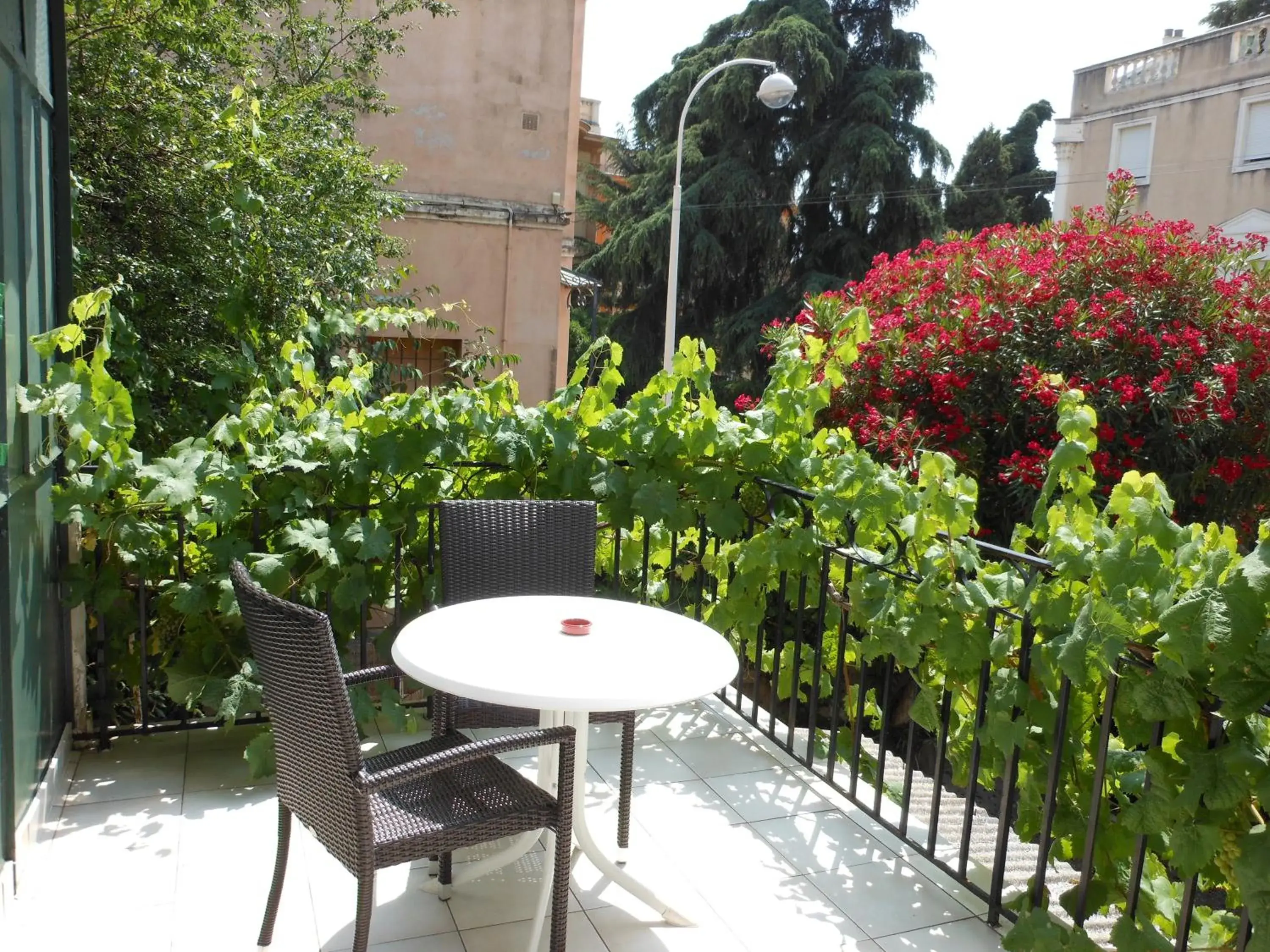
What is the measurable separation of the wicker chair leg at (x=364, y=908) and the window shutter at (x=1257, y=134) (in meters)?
16.4

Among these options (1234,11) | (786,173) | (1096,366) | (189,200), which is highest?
(1234,11)

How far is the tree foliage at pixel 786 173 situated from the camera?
694 inches

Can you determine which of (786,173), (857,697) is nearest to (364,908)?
(857,697)

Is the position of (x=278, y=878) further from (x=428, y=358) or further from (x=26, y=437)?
(x=428, y=358)

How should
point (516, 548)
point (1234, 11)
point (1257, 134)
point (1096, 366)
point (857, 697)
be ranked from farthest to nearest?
point (1234, 11)
point (1257, 134)
point (1096, 366)
point (857, 697)
point (516, 548)

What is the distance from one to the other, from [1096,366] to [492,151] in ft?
25.9

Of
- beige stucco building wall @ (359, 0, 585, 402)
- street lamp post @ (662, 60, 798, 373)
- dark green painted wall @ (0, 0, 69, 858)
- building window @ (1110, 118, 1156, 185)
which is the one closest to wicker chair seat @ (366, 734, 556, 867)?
dark green painted wall @ (0, 0, 69, 858)

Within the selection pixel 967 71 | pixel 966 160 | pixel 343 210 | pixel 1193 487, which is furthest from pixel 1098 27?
pixel 343 210

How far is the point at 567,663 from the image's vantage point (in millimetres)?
2084

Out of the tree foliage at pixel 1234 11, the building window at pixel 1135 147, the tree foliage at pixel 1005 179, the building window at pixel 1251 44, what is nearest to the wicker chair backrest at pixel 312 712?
the building window at pixel 1251 44

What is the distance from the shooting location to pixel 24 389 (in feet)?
8.19

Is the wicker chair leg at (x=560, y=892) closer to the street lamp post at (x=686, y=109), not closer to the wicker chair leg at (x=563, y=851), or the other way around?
the wicker chair leg at (x=563, y=851)

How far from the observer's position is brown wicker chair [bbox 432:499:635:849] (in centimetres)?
263

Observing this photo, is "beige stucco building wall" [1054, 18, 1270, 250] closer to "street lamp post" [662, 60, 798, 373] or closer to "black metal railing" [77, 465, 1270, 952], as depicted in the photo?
"street lamp post" [662, 60, 798, 373]
